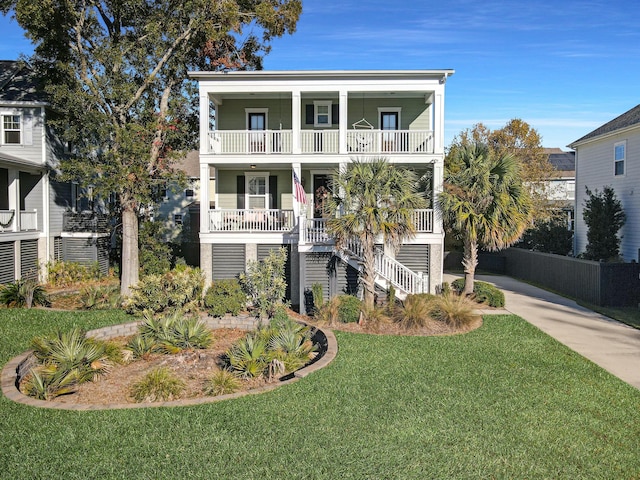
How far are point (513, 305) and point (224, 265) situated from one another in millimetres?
10100

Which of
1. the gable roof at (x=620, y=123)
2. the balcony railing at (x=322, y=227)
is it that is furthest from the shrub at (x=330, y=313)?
the gable roof at (x=620, y=123)

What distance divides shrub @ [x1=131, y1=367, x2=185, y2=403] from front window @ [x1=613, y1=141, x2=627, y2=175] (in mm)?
20382

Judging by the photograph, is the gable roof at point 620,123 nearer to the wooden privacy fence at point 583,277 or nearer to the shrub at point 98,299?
the wooden privacy fence at point 583,277

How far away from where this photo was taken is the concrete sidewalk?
11000 mm

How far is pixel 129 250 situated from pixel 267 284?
21.5 feet

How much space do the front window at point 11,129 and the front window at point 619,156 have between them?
25.2 meters

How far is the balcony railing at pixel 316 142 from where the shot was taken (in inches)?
719

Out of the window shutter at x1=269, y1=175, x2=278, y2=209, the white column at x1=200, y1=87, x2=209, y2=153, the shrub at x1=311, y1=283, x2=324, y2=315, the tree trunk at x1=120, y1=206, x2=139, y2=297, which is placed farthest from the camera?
the window shutter at x1=269, y1=175, x2=278, y2=209

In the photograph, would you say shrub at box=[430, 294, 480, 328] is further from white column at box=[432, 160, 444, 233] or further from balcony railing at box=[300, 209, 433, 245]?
white column at box=[432, 160, 444, 233]

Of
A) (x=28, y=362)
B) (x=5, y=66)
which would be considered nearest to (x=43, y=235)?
(x=5, y=66)

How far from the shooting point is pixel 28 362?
10.2 meters

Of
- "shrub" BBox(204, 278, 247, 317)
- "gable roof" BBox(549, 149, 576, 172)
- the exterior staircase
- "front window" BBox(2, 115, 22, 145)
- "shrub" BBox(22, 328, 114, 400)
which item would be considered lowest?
"shrub" BBox(22, 328, 114, 400)

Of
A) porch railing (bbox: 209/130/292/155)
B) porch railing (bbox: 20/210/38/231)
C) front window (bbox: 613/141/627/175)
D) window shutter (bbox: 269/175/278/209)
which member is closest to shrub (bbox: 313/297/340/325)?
porch railing (bbox: 209/130/292/155)

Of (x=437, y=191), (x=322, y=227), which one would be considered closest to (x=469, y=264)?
(x=437, y=191)
